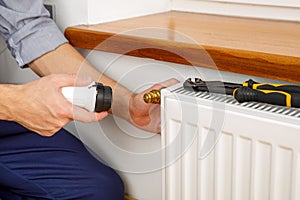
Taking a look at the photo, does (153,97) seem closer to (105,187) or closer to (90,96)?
(90,96)

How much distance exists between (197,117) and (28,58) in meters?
0.39

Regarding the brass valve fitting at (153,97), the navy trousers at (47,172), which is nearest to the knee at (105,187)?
the navy trousers at (47,172)

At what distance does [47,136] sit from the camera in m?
0.98

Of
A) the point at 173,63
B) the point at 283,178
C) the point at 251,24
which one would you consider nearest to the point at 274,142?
the point at 283,178

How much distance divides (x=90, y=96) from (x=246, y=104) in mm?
221

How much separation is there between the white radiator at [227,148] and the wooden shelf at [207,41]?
61 mm

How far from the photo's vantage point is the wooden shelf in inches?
30.4

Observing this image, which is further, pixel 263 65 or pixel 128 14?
pixel 128 14

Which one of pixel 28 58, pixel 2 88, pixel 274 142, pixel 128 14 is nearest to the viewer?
pixel 274 142

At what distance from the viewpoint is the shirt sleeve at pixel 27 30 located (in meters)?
0.99

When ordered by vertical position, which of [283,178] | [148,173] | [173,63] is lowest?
[148,173]

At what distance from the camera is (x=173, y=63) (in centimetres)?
91

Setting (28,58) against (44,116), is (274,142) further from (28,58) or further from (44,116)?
(28,58)

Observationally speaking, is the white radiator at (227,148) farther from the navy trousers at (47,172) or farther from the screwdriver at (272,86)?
the navy trousers at (47,172)
